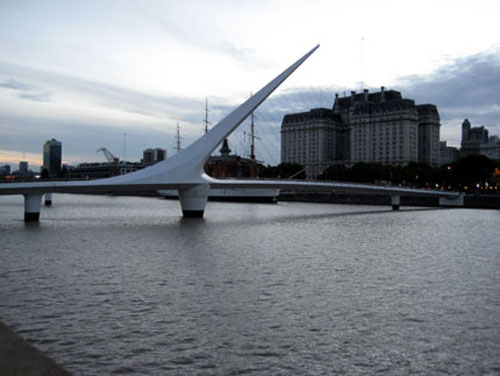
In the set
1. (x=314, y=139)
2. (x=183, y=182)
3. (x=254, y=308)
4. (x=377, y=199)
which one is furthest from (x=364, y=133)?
(x=254, y=308)

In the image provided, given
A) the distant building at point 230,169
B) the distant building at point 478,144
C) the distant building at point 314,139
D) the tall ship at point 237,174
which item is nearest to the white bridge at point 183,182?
the tall ship at point 237,174

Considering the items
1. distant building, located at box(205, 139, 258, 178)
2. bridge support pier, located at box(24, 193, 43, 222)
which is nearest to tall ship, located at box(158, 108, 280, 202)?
distant building, located at box(205, 139, 258, 178)

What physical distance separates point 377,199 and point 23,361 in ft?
164

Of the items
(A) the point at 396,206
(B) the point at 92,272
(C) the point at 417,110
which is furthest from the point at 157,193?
(B) the point at 92,272

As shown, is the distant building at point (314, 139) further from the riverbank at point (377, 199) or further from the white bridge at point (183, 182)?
the white bridge at point (183, 182)

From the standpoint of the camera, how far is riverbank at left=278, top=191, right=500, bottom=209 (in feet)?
148

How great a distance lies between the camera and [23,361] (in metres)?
3.42

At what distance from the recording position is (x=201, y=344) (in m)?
5.93

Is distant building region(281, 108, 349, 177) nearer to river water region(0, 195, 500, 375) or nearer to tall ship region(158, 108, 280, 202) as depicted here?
tall ship region(158, 108, 280, 202)

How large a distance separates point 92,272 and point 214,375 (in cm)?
597

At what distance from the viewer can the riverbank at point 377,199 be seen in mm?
45125

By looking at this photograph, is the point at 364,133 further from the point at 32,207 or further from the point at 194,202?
the point at 32,207

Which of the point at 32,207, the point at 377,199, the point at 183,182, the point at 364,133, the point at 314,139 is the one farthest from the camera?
the point at 314,139

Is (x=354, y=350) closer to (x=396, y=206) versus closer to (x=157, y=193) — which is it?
(x=396, y=206)
